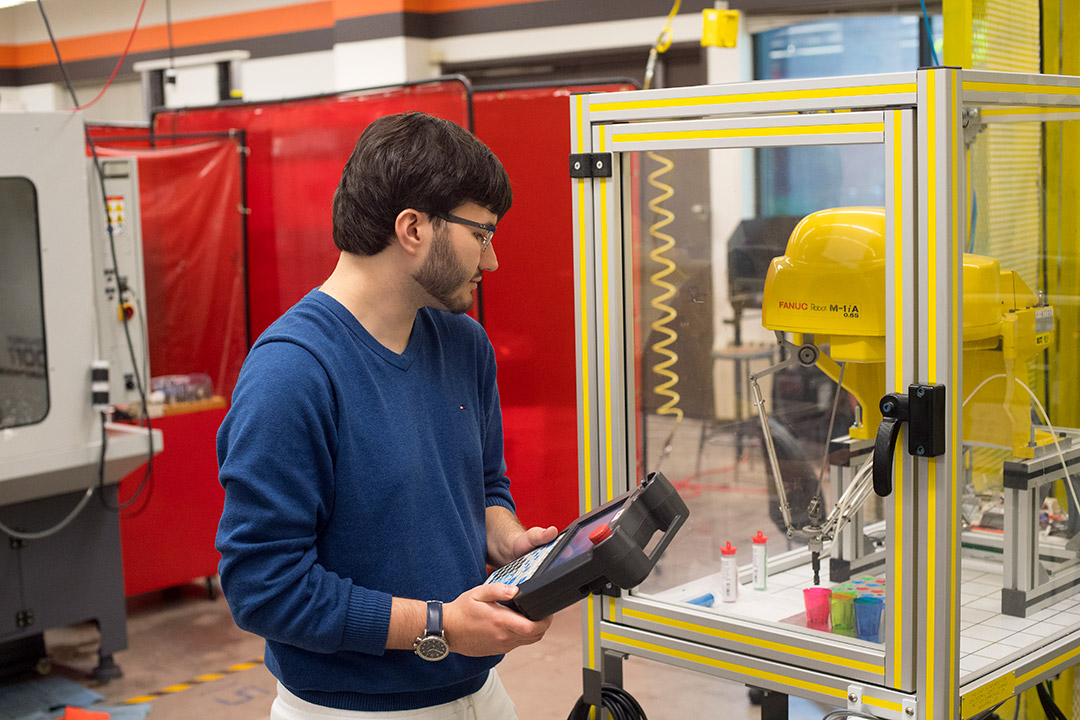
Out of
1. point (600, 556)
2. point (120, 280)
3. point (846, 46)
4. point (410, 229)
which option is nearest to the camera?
point (600, 556)

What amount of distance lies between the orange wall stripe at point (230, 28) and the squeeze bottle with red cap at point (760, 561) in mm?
5658

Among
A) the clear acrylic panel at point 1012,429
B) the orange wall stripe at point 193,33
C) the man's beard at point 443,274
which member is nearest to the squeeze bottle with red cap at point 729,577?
the clear acrylic panel at point 1012,429

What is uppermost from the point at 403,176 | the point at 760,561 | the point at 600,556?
the point at 403,176

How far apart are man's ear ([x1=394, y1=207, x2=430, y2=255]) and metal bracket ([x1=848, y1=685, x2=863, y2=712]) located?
939 mm

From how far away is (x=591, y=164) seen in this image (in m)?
→ 1.93

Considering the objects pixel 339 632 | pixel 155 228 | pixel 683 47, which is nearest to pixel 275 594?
pixel 339 632

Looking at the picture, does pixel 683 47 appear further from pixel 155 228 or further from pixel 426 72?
pixel 155 228

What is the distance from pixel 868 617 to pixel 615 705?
51cm

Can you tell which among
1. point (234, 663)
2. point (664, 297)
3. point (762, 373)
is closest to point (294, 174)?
point (234, 663)

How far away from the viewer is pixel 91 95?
9891mm

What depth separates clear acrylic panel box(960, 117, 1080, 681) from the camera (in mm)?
1825

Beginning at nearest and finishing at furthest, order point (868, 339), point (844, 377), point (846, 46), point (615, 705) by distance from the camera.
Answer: point (868, 339)
point (844, 377)
point (615, 705)
point (846, 46)

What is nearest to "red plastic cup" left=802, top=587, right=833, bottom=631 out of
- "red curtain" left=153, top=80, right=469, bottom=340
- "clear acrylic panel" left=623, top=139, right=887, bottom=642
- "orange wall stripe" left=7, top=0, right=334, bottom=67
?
"clear acrylic panel" left=623, top=139, right=887, bottom=642

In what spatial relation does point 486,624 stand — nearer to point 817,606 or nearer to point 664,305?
point 817,606
